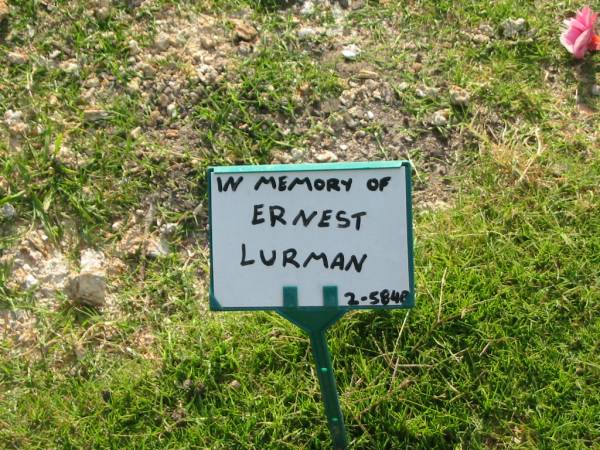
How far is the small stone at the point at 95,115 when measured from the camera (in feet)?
8.13

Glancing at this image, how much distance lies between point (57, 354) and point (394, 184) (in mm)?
1137

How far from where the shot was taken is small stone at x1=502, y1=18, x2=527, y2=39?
2637mm

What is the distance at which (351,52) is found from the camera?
2602 mm

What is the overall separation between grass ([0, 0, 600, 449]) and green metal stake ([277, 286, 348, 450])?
294 millimetres

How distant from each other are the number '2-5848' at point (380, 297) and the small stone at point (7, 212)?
3.91 ft

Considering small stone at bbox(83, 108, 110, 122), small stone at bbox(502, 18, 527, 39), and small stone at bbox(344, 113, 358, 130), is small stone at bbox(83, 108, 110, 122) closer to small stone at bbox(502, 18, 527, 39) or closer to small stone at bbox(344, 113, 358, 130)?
small stone at bbox(344, 113, 358, 130)

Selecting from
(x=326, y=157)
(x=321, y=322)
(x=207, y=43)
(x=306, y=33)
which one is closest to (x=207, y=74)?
(x=207, y=43)

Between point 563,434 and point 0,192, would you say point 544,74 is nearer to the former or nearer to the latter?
point 563,434

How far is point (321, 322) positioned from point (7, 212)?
1.15 metres

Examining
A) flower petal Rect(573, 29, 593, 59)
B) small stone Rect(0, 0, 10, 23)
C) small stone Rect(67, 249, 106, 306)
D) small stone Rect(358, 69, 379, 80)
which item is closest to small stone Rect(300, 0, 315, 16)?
small stone Rect(358, 69, 379, 80)

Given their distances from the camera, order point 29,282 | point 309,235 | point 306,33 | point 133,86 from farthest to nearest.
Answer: point 306,33
point 133,86
point 29,282
point 309,235

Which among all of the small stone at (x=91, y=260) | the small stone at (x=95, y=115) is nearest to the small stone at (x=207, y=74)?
the small stone at (x=95, y=115)

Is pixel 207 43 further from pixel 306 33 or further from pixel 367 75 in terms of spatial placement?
pixel 367 75

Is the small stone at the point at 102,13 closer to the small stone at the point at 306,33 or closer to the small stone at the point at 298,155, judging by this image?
the small stone at the point at 306,33
